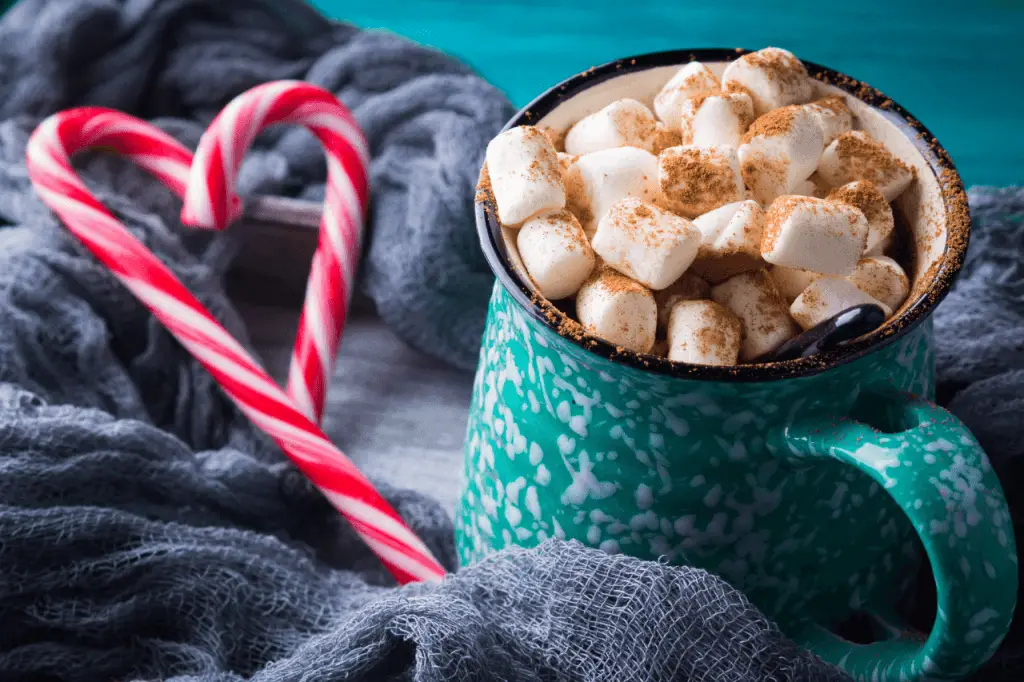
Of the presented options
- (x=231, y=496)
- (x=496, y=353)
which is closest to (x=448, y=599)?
(x=496, y=353)

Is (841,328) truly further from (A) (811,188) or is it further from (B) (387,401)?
(B) (387,401)

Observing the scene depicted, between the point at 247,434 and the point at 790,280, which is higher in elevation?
the point at 790,280

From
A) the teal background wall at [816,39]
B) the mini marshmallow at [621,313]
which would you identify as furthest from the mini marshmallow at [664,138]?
the teal background wall at [816,39]

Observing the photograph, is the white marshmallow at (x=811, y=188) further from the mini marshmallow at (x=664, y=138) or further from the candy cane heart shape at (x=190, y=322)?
the candy cane heart shape at (x=190, y=322)

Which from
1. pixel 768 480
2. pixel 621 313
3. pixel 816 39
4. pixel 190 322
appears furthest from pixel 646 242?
pixel 816 39

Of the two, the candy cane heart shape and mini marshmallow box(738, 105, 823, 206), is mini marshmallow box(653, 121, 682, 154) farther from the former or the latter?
the candy cane heart shape

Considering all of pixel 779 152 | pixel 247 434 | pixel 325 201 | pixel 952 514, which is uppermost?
pixel 779 152
